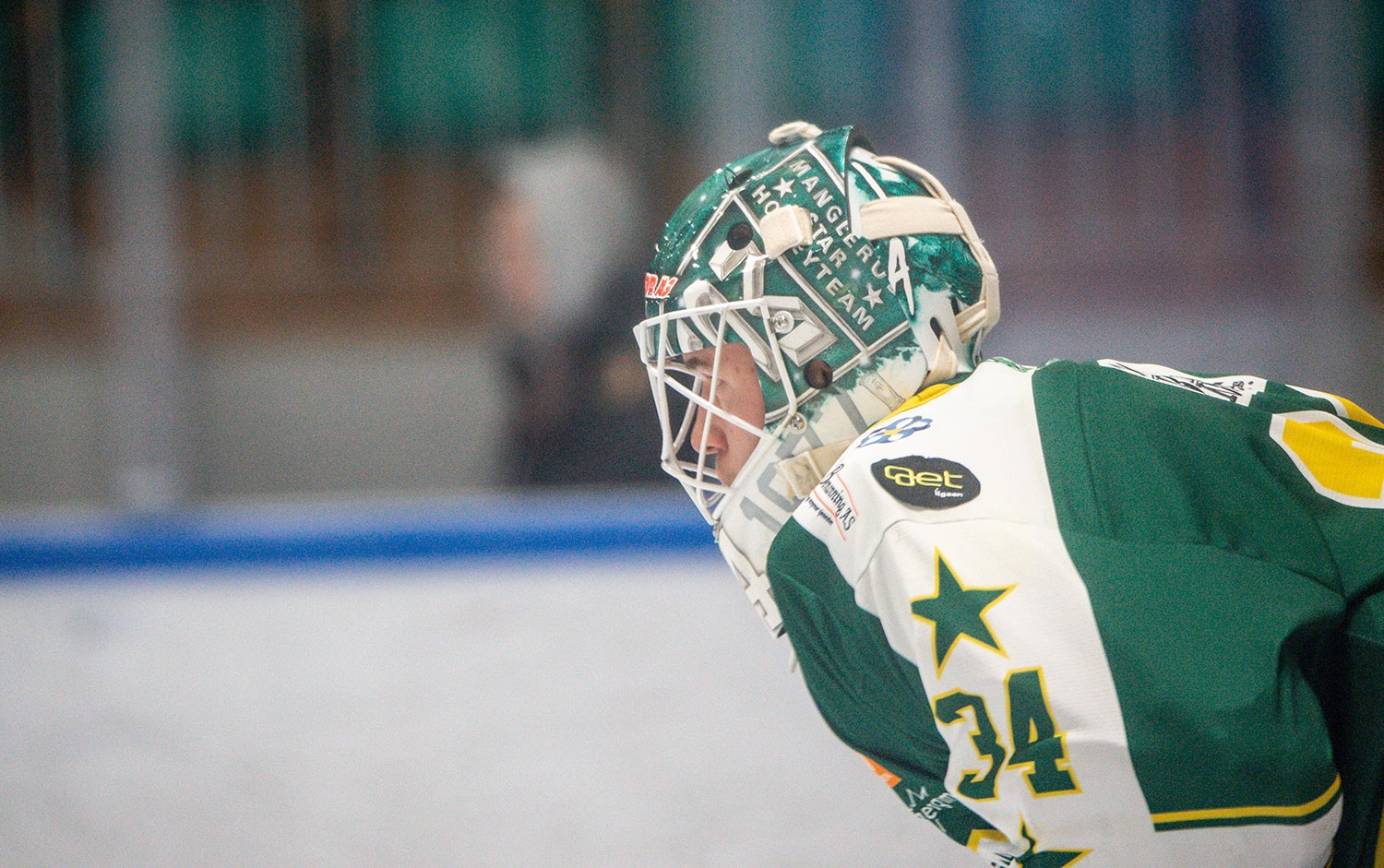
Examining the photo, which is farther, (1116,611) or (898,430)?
(898,430)

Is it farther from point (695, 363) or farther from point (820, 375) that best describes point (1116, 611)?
point (695, 363)

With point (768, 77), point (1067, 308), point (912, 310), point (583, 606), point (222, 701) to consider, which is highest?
point (768, 77)

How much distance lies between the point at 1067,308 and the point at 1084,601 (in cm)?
201

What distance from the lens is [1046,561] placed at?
33.7 inches

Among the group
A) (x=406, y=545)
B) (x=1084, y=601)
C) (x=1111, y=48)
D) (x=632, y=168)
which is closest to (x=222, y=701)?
(x=406, y=545)

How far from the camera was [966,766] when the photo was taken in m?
0.89

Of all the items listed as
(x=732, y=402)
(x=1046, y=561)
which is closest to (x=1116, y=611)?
(x=1046, y=561)

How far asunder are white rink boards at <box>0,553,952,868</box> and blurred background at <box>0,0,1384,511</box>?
390 millimetres

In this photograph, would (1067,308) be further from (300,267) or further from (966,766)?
(966,766)

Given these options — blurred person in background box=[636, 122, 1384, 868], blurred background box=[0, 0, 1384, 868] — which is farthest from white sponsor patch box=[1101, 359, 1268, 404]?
blurred background box=[0, 0, 1384, 868]

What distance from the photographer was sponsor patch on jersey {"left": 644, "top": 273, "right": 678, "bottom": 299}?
121 cm

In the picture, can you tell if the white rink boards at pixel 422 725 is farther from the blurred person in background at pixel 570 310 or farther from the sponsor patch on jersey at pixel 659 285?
the sponsor patch on jersey at pixel 659 285

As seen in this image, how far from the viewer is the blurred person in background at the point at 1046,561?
2.68 feet

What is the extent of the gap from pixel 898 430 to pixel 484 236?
1.92 meters
